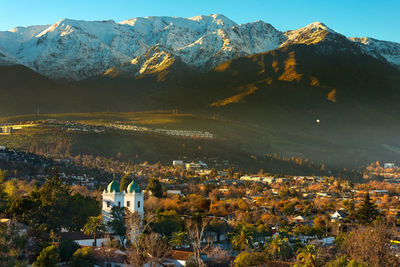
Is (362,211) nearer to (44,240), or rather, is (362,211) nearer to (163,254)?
(163,254)

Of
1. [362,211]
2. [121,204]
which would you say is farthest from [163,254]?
[362,211]

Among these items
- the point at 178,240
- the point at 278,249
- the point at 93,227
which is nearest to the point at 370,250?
the point at 278,249

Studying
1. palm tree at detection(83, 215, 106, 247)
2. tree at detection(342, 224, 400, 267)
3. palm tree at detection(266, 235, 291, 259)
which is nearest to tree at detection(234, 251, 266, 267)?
palm tree at detection(266, 235, 291, 259)

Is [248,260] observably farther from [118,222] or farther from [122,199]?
[122,199]

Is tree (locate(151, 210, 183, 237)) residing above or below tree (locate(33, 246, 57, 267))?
below

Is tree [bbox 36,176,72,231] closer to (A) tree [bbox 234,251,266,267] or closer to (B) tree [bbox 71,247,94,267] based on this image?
(B) tree [bbox 71,247,94,267]
